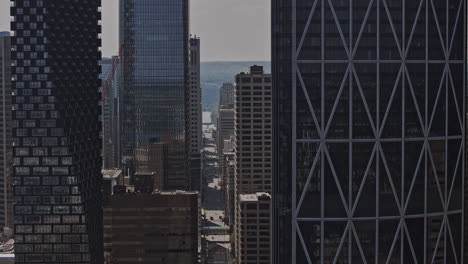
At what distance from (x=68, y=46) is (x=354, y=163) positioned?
64.6 metres

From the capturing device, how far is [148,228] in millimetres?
123375

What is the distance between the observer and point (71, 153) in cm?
13550

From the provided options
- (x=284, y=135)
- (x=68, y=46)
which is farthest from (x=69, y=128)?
(x=284, y=135)

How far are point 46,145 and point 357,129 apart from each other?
206 ft

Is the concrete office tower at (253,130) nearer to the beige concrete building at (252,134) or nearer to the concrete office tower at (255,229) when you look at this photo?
the beige concrete building at (252,134)

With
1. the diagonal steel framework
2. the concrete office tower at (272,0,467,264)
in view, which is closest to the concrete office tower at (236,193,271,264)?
the concrete office tower at (272,0,467,264)

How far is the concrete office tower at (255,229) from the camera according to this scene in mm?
155875

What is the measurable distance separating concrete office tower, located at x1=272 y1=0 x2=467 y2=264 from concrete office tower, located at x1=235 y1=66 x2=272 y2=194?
7736 centimetres

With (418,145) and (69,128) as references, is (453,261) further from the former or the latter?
(69,128)

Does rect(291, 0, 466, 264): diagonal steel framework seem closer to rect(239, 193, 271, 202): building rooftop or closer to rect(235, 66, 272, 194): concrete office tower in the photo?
rect(239, 193, 271, 202): building rooftop

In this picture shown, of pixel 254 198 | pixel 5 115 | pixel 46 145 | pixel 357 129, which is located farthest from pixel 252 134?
pixel 357 129

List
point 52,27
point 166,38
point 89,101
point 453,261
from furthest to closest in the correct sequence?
point 166,38 < point 89,101 < point 52,27 < point 453,261

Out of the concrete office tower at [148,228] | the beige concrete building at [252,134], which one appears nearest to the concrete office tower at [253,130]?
the beige concrete building at [252,134]

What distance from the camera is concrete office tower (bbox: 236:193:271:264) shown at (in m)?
156
